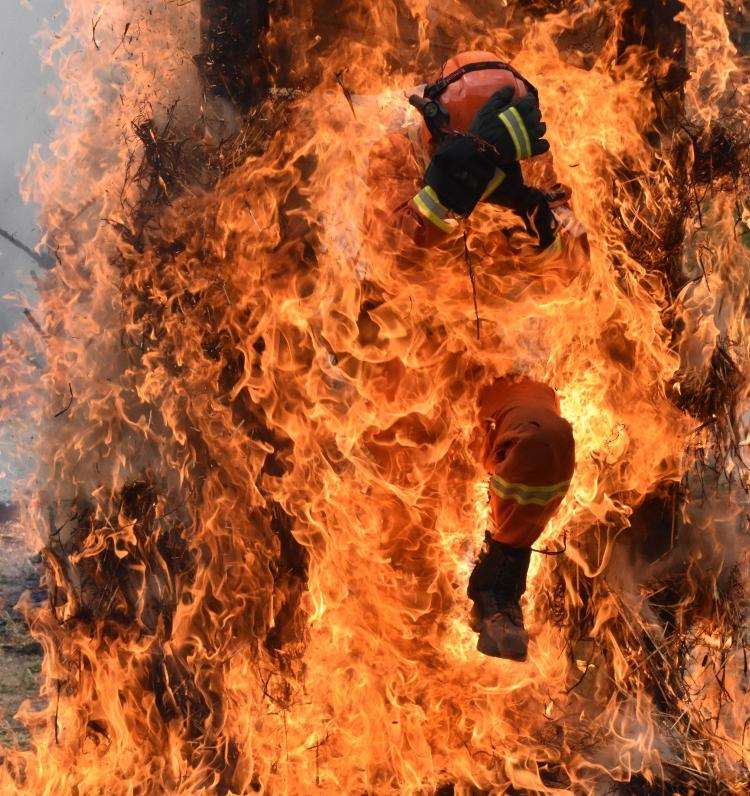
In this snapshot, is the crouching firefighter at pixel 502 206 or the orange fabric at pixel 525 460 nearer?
the crouching firefighter at pixel 502 206

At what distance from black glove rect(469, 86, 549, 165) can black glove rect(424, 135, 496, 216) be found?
6 cm

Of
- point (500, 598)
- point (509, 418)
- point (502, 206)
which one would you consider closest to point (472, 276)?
point (502, 206)

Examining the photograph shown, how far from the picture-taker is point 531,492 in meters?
3.11

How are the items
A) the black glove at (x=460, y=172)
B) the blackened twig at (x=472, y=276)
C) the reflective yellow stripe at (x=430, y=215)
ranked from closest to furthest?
the black glove at (x=460, y=172) → the reflective yellow stripe at (x=430, y=215) → the blackened twig at (x=472, y=276)

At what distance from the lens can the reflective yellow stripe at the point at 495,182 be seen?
3.00 meters

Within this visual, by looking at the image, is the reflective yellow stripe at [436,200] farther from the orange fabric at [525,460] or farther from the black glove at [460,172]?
the orange fabric at [525,460]

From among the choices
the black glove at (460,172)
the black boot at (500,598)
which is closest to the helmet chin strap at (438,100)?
the black glove at (460,172)

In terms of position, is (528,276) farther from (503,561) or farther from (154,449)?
(154,449)

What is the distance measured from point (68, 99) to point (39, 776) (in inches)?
131

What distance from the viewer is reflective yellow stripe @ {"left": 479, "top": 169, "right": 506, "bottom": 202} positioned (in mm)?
3000

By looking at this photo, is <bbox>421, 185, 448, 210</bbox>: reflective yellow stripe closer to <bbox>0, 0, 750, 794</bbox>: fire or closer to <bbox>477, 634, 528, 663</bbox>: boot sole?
<bbox>0, 0, 750, 794</bbox>: fire

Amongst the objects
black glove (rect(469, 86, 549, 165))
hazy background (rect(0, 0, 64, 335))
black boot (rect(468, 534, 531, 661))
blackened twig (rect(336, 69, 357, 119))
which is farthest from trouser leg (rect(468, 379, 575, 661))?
hazy background (rect(0, 0, 64, 335))

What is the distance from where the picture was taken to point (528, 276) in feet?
11.4

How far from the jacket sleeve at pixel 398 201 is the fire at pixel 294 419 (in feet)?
0.69
